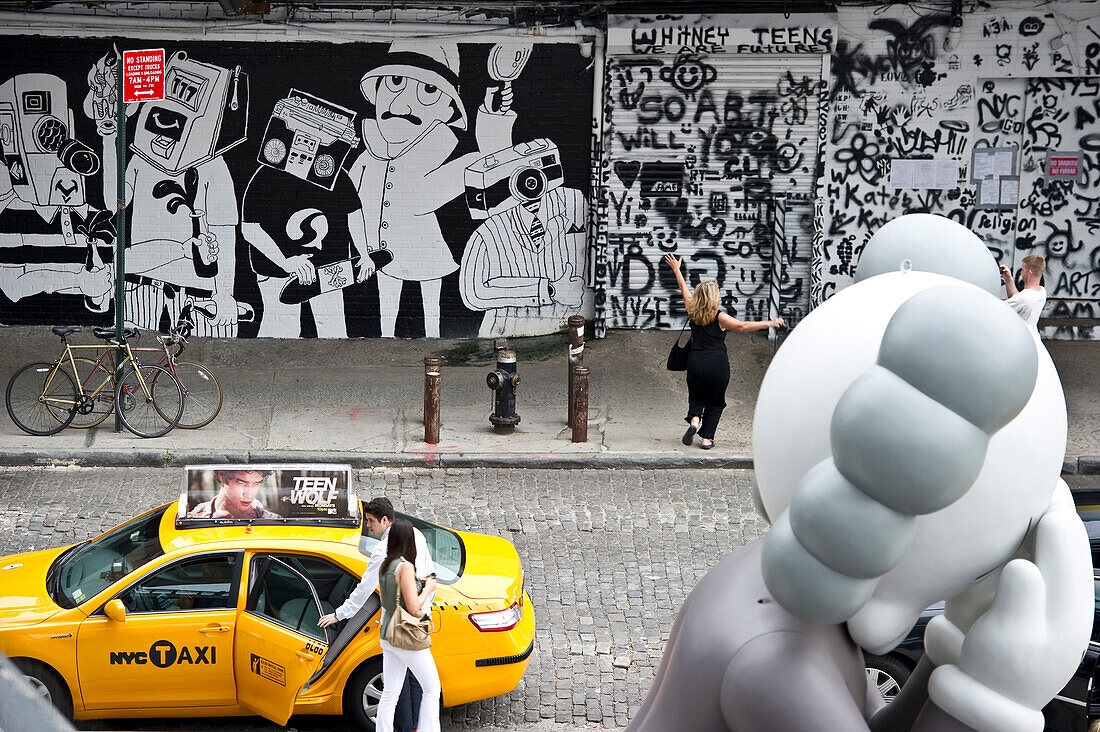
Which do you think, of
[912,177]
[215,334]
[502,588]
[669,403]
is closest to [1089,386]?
[912,177]

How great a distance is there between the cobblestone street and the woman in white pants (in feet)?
2.88

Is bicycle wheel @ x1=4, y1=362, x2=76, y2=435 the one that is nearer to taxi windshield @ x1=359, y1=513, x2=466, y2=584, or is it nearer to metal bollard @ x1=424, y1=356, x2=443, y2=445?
metal bollard @ x1=424, y1=356, x2=443, y2=445

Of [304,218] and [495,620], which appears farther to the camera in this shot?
[304,218]

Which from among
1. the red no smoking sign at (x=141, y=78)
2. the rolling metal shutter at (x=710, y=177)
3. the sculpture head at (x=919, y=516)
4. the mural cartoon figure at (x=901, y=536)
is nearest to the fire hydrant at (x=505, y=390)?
the rolling metal shutter at (x=710, y=177)

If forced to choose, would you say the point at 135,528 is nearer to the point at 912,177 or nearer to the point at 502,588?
the point at 502,588

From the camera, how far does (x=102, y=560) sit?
7.79 m

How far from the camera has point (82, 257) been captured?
1675 centimetres

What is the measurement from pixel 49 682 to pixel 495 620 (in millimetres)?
2614

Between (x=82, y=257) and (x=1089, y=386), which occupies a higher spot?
(x=82, y=257)

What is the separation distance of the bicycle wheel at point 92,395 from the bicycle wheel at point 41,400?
0.06 meters

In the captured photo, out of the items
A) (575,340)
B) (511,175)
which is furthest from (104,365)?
(511,175)

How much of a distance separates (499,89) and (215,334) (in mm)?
5147

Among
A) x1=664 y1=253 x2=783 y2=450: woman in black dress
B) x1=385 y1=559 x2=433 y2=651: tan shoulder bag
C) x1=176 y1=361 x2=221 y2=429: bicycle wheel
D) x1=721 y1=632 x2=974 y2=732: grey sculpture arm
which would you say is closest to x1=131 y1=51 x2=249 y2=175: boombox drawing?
x1=176 y1=361 x2=221 y2=429: bicycle wheel

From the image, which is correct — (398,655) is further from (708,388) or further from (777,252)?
(777,252)
